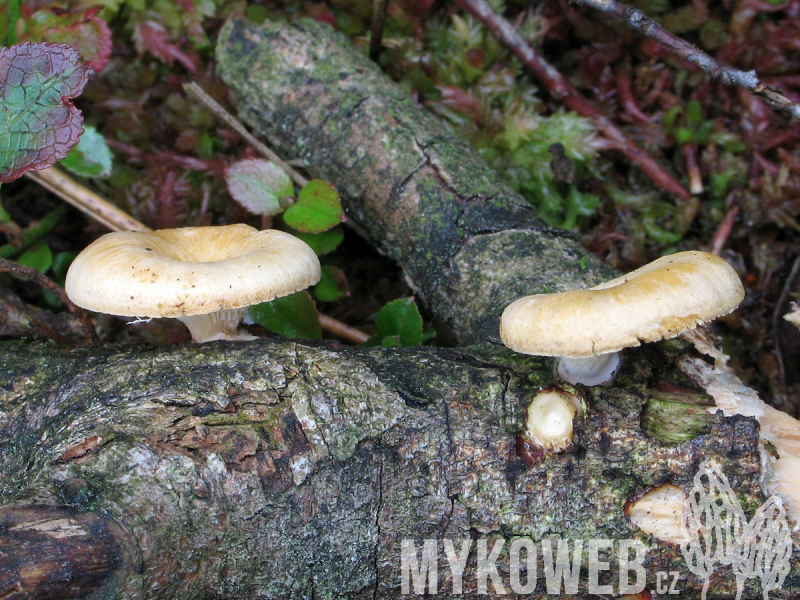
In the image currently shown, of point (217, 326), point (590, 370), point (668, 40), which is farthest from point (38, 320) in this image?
point (668, 40)

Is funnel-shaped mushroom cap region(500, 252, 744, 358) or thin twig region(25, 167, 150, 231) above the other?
funnel-shaped mushroom cap region(500, 252, 744, 358)

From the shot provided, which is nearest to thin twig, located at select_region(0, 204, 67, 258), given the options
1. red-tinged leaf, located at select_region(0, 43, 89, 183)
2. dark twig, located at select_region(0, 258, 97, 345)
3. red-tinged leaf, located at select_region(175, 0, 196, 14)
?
dark twig, located at select_region(0, 258, 97, 345)

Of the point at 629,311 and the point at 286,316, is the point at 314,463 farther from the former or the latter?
the point at 629,311

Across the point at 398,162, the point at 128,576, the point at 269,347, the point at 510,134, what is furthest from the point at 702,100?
the point at 128,576

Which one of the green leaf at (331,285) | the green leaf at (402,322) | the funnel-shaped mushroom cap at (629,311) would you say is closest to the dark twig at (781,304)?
the funnel-shaped mushroom cap at (629,311)

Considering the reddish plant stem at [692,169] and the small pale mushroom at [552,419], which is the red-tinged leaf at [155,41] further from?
the reddish plant stem at [692,169]

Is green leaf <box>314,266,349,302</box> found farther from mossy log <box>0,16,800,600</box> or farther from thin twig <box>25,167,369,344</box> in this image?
mossy log <box>0,16,800,600</box>

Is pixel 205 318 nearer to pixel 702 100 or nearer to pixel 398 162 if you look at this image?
pixel 398 162

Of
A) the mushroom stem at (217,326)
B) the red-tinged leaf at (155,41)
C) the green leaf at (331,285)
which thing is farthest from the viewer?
the red-tinged leaf at (155,41)
